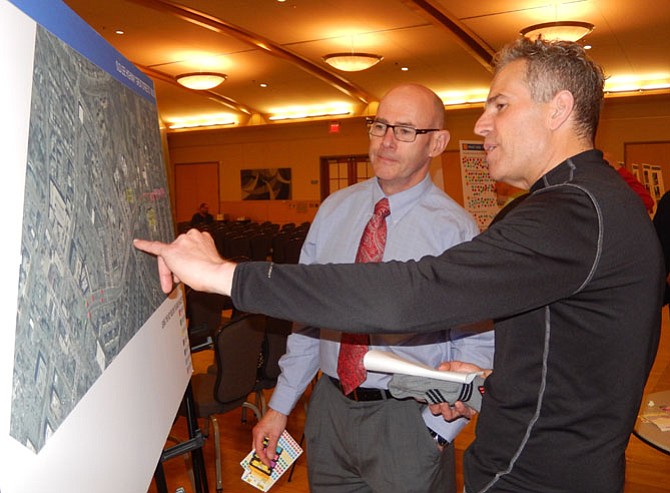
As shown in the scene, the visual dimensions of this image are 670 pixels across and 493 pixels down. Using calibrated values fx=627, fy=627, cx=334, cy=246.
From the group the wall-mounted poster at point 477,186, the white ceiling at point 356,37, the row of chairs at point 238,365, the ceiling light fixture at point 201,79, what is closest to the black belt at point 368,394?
the row of chairs at point 238,365

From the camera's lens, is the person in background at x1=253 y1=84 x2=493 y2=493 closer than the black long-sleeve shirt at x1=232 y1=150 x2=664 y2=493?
No

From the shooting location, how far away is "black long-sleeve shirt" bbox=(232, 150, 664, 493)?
100 centimetres

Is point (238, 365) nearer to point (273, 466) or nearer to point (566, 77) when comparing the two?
point (273, 466)

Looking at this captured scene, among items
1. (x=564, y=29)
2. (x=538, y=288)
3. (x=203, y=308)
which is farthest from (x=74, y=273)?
(x=564, y=29)

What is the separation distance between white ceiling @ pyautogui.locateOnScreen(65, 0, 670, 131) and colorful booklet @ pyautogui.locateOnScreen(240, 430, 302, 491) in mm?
6495

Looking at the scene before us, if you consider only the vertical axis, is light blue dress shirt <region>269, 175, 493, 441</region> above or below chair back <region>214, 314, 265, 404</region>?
above

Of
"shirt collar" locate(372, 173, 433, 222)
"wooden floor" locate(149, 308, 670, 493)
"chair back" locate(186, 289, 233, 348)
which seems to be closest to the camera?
"shirt collar" locate(372, 173, 433, 222)

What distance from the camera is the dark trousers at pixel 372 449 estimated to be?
1.84m

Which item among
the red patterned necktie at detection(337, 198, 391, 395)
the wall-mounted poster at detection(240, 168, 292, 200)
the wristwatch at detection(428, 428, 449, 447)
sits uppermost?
the wall-mounted poster at detection(240, 168, 292, 200)

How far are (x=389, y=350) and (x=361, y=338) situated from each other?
0.09m

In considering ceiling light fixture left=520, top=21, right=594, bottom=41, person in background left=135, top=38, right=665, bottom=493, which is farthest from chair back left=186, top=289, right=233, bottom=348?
ceiling light fixture left=520, top=21, right=594, bottom=41

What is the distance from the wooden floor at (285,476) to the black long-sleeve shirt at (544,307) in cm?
230

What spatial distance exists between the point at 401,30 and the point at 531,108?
7881mm

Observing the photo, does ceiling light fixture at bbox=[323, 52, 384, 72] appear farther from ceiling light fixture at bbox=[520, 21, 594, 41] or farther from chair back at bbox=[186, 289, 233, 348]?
chair back at bbox=[186, 289, 233, 348]
